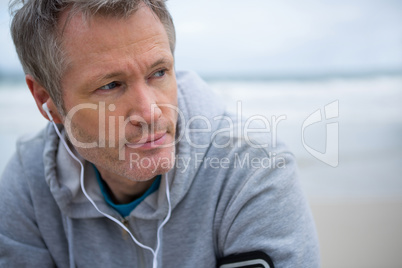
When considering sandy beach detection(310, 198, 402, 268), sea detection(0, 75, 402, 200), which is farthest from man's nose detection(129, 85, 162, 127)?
sandy beach detection(310, 198, 402, 268)

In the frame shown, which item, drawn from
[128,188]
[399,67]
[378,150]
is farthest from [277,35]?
[128,188]

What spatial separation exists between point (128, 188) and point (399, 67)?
10353 mm

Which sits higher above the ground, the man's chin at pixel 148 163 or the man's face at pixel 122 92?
the man's face at pixel 122 92

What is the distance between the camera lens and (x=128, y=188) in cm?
170

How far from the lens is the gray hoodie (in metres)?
1.47

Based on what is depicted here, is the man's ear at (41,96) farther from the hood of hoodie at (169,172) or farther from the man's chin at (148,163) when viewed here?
the man's chin at (148,163)

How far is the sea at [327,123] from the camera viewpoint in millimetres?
3848

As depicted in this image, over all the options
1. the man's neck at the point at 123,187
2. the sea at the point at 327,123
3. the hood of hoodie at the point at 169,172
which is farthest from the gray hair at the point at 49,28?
the sea at the point at 327,123

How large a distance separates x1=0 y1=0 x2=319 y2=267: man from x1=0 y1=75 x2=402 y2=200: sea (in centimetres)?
28

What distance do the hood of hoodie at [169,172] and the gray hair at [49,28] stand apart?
26 centimetres

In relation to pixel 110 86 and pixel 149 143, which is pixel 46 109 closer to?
pixel 110 86

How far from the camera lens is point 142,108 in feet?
4.41

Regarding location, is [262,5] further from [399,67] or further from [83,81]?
[83,81]

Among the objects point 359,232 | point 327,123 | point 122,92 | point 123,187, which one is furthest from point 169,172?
point 327,123
